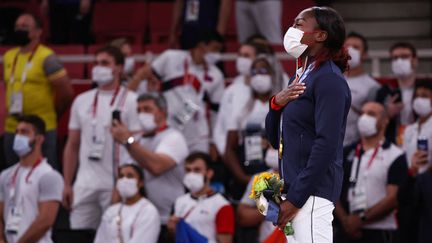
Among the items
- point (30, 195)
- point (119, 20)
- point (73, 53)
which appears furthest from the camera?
point (119, 20)

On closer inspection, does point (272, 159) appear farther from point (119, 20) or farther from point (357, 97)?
point (119, 20)

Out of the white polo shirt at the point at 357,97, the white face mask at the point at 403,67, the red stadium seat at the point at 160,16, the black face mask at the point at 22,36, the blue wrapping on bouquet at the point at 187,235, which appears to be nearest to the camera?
the blue wrapping on bouquet at the point at 187,235

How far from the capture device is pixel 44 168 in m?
9.54

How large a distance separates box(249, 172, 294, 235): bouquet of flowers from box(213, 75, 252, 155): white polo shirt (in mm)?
4492

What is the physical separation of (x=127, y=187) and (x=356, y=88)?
8.00 feet

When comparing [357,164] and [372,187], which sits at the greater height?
Result: [357,164]

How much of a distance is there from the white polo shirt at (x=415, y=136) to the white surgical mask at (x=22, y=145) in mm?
3247

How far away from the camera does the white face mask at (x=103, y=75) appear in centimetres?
1009

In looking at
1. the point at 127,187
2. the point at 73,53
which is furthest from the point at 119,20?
the point at 127,187

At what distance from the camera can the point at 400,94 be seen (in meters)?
10.4

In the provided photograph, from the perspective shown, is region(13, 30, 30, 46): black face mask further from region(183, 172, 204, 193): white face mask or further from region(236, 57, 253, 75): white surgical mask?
Answer: region(183, 172, 204, 193): white face mask

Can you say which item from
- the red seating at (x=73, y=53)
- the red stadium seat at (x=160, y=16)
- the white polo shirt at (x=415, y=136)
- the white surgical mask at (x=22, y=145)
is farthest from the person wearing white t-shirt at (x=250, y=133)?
the red stadium seat at (x=160, y=16)

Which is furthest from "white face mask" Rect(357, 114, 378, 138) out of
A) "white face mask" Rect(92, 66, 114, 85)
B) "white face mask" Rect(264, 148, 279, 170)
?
"white face mask" Rect(92, 66, 114, 85)

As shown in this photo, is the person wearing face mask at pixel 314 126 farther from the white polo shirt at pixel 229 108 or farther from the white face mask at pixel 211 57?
the white face mask at pixel 211 57
